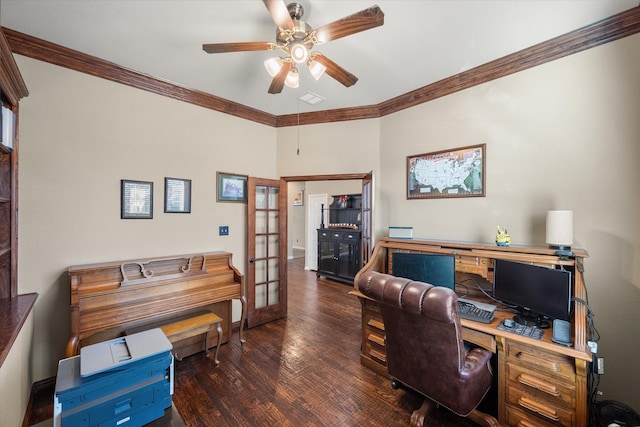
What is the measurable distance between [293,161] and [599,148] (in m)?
3.08

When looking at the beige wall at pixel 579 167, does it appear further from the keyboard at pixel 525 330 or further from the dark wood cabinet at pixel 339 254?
the dark wood cabinet at pixel 339 254

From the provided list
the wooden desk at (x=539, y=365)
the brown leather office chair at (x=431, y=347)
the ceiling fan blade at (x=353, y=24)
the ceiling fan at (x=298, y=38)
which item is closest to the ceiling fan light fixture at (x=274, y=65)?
the ceiling fan at (x=298, y=38)

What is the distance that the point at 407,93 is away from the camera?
3061mm

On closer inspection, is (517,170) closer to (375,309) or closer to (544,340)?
(544,340)

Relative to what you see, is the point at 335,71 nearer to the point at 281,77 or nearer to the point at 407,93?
the point at 281,77

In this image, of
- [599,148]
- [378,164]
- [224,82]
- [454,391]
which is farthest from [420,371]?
[224,82]

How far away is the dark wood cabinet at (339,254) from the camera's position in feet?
18.3

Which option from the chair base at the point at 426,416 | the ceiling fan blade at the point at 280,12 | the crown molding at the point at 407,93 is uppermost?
the crown molding at the point at 407,93

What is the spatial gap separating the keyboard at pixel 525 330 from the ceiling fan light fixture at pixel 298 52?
2264 millimetres

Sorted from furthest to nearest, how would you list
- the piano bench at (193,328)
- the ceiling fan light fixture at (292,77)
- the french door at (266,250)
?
the french door at (266,250) < the piano bench at (193,328) < the ceiling fan light fixture at (292,77)

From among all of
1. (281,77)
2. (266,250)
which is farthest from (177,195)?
(281,77)

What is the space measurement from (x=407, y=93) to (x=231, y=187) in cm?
239

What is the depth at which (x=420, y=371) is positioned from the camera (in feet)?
5.72

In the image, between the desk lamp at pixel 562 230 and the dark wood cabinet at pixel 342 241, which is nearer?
the desk lamp at pixel 562 230
